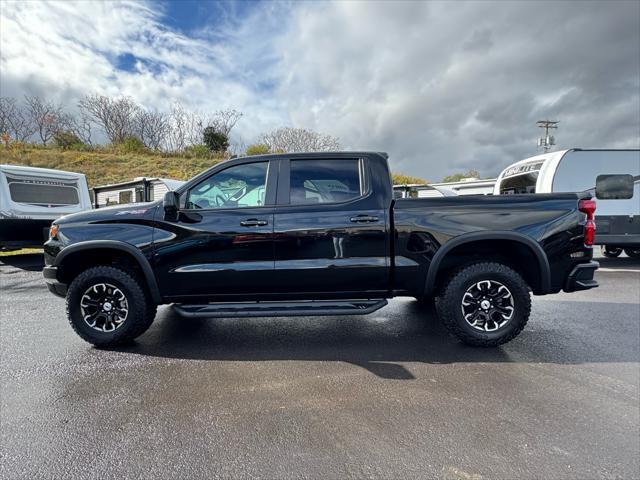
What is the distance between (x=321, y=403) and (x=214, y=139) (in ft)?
107

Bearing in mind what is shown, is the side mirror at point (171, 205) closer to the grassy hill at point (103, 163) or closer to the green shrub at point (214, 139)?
the grassy hill at point (103, 163)

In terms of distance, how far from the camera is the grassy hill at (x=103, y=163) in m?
23.4

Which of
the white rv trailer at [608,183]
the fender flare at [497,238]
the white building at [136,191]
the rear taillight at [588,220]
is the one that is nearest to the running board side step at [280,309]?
the fender flare at [497,238]

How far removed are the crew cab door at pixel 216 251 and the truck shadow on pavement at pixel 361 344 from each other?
1.98 feet

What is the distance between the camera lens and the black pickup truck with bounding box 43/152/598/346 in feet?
11.1

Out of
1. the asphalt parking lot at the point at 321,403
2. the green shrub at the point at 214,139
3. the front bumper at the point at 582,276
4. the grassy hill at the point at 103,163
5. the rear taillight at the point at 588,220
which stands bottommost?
the asphalt parking lot at the point at 321,403

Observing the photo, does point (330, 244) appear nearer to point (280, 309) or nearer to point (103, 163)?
point (280, 309)

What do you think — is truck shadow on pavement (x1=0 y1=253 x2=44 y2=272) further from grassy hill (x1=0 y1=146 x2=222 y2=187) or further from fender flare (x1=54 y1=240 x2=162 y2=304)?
grassy hill (x1=0 y1=146 x2=222 y2=187)

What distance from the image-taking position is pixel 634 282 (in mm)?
6281

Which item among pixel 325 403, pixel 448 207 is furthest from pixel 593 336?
pixel 325 403

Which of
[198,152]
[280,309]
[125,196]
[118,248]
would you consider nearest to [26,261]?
[125,196]

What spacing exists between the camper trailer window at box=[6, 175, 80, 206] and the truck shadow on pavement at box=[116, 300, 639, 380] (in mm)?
6837

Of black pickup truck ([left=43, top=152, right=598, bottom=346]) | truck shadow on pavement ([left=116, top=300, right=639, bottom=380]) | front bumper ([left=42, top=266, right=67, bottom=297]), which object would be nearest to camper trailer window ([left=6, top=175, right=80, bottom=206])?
front bumper ([left=42, top=266, right=67, bottom=297])

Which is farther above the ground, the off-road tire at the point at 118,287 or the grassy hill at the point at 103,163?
the grassy hill at the point at 103,163
